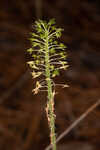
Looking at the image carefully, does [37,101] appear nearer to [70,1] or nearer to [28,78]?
[28,78]

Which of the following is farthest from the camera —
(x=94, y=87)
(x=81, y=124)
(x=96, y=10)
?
(x=96, y=10)

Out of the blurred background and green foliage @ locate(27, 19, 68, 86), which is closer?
green foliage @ locate(27, 19, 68, 86)

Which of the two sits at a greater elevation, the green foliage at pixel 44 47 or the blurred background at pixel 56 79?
the blurred background at pixel 56 79

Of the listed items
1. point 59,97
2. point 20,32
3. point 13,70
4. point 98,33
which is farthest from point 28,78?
point 98,33

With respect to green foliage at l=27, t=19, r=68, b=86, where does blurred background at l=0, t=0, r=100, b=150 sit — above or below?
above

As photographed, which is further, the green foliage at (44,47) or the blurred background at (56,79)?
the blurred background at (56,79)

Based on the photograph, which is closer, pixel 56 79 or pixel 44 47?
pixel 44 47

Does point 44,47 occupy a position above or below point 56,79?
below

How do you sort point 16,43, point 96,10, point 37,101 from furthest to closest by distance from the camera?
point 96,10, point 16,43, point 37,101
